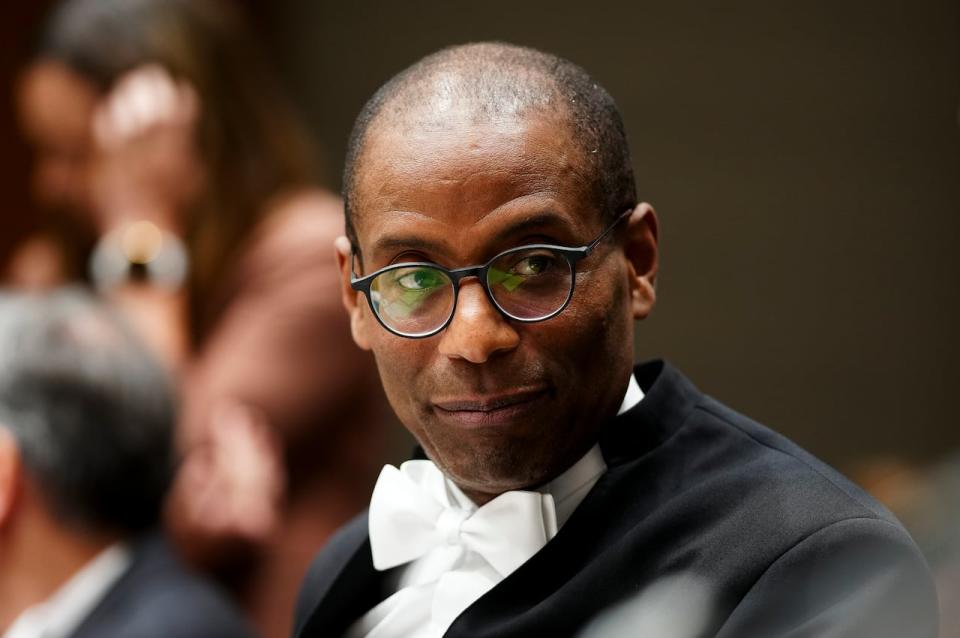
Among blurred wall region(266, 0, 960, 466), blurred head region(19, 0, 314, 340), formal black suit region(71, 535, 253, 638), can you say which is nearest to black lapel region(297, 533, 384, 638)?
formal black suit region(71, 535, 253, 638)

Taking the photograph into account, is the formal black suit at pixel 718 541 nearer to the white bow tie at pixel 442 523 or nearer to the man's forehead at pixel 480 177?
the white bow tie at pixel 442 523

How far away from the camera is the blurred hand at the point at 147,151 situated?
11.3ft

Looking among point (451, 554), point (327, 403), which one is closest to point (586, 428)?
point (451, 554)

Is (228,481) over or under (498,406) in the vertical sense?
under

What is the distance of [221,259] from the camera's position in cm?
334

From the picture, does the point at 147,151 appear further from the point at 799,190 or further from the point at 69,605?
the point at 799,190

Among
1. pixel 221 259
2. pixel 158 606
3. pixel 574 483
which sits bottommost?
pixel 158 606

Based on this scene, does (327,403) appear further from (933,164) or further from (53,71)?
(933,164)

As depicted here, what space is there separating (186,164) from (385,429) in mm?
766

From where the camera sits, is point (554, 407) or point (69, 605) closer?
point (554, 407)

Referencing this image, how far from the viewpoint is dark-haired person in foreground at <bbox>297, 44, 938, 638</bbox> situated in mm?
1580

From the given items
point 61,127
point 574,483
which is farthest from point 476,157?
point 61,127

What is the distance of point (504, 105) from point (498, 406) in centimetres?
32

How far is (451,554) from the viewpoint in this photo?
71.2 inches
